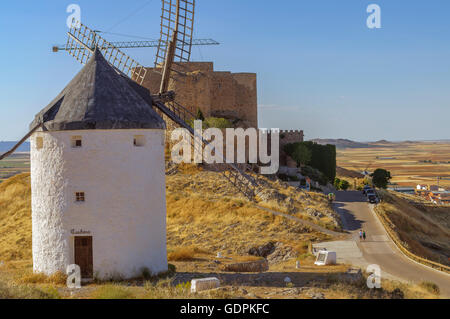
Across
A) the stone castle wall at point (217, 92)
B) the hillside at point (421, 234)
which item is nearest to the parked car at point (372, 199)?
the hillside at point (421, 234)

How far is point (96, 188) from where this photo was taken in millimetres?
13094

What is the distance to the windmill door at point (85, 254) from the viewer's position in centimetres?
1319

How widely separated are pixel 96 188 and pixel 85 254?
1646 mm

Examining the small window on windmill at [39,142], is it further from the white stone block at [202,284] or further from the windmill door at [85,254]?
the white stone block at [202,284]

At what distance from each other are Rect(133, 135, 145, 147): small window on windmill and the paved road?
8.82 meters

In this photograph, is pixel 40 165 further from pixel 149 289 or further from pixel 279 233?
pixel 279 233

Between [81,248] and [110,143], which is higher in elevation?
[110,143]

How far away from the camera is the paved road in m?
17.2

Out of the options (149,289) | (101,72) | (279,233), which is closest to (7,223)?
(279,233)

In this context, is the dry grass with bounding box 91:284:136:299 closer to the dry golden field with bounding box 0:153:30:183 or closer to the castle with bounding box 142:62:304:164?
the castle with bounding box 142:62:304:164

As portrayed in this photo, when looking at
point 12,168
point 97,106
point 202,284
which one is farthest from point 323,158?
point 12,168

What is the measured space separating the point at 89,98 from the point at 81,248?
375 centimetres

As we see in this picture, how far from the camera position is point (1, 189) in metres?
32.8

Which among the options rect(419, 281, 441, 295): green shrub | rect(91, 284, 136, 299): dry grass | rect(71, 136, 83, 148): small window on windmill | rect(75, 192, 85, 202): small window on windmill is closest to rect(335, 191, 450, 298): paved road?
rect(419, 281, 441, 295): green shrub
